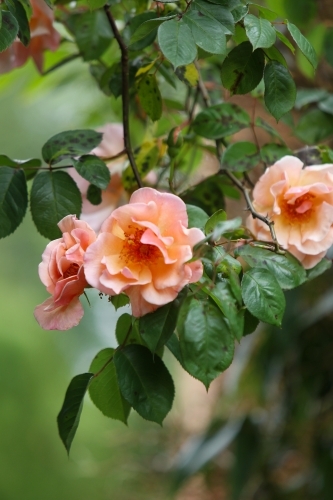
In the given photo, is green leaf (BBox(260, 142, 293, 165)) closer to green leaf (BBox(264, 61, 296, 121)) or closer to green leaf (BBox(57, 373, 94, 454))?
green leaf (BBox(264, 61, 296, 121))

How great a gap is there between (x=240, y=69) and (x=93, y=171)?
12 cm

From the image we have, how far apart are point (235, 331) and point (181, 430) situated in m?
1.03

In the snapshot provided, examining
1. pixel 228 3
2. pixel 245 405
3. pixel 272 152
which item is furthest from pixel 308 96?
pixel 245 405

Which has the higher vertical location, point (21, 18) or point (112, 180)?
point (21, 18)

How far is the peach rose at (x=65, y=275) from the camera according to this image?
312 millimetres

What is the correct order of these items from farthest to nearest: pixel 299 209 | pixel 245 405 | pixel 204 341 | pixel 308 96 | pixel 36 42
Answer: pixel 245 405 < pixel 308 96 < pixel 36 42 < pixel 299 209 < pixel 204 341

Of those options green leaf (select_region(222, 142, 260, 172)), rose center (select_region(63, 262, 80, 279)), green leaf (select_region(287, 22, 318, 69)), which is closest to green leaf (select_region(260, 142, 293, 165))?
green leaf (select_region(222, 142, 260, 172))

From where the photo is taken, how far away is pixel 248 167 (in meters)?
0.46

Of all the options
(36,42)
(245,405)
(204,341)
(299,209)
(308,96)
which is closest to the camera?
(204,341)

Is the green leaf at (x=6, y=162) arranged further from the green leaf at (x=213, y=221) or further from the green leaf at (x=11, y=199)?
the green leaf at (x=213, y=221)

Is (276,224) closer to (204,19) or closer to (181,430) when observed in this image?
(204,19)

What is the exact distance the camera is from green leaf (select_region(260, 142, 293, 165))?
474 millimetres

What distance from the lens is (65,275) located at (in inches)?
12.7

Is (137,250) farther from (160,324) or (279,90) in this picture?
(279,90)
